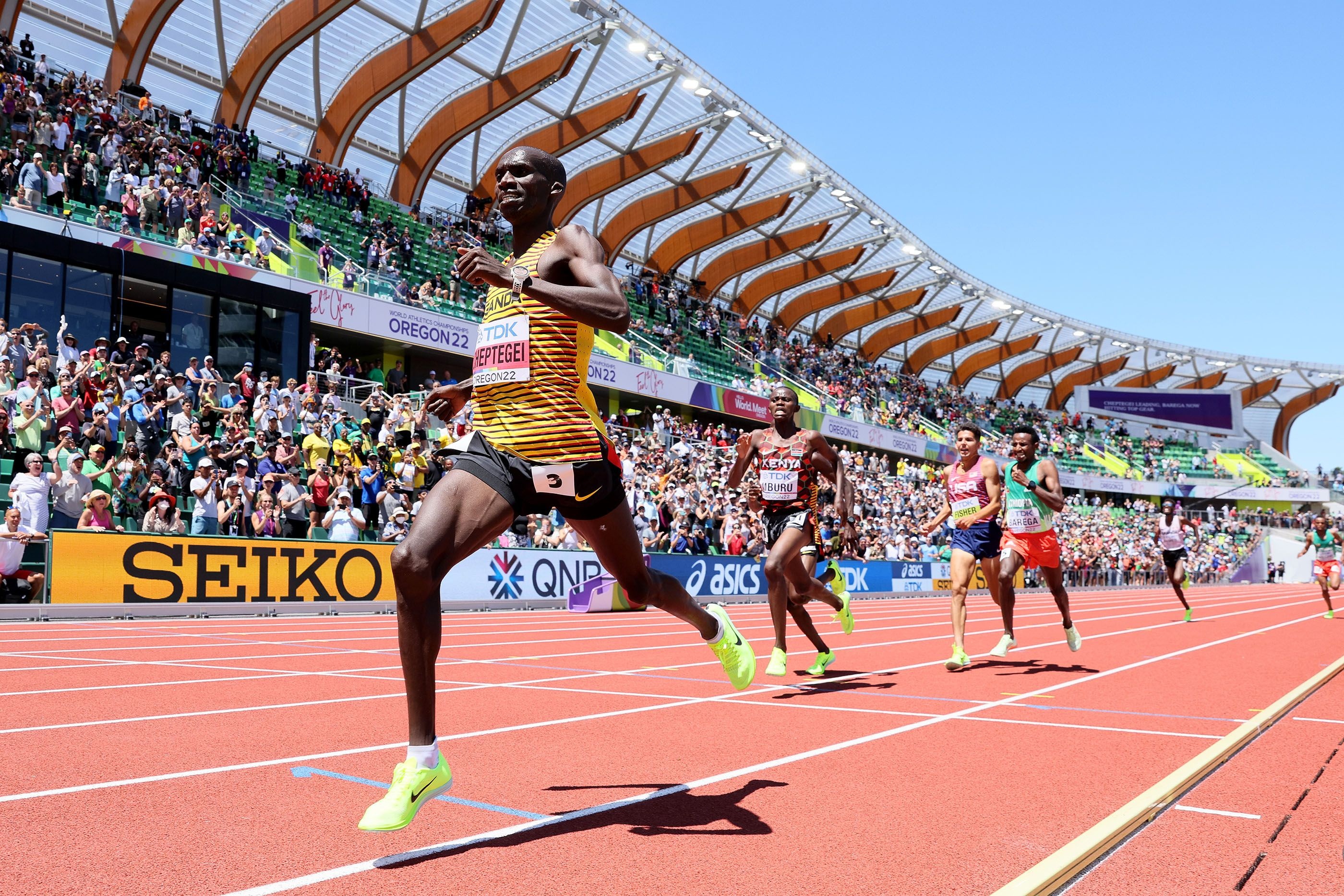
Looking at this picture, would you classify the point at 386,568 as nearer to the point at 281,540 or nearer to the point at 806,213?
the point at 281,540

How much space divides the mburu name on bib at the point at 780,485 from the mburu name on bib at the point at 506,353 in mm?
4640

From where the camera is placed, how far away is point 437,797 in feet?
13.1

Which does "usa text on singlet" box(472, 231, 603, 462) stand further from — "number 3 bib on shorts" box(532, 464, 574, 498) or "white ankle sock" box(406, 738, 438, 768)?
"white ankle sock" box(406, 738, 438, 768)

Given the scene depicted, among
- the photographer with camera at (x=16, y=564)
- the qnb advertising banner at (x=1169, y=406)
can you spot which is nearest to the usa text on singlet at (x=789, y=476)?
the photographer with camera at (x=16, y=564)

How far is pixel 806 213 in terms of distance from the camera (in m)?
47.3

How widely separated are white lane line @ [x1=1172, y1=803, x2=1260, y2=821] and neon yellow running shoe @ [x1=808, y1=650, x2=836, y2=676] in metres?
4.44

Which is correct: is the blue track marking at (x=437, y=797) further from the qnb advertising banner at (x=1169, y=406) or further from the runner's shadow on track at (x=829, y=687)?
the qnb advertising banner at (x=1169, y=406)

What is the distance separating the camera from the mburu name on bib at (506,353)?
13.1ft

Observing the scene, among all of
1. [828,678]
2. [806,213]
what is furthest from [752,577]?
[806,213]

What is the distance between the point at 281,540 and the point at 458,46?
20.1 m

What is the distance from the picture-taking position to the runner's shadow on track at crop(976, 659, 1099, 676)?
912 cm

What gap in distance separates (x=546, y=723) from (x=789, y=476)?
3.25 meters

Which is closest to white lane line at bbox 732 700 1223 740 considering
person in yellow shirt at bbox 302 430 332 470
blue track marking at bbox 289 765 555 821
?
blue track marking at bbox 289 765 555 821

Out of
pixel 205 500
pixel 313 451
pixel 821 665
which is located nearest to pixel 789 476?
pixel 821 665
